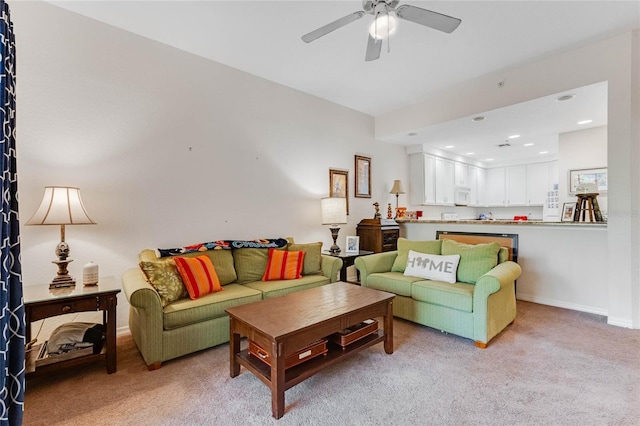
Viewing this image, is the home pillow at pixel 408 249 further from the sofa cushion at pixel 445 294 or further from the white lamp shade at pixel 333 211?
the white lamp shade at pixel 333 211

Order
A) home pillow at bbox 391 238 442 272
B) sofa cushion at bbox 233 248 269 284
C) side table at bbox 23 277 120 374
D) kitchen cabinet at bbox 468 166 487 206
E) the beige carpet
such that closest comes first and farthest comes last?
the beige carpet < side table at bbox 23 277 120 374 < sofa cushion at bbox 233 248 269 284 < home pillow at bbox 391 238 442 272 < kitchen cabinet at bbox 468 166 487 206

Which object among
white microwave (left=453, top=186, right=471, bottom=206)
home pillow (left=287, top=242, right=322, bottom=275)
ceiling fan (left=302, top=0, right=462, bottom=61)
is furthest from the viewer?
white microwave (left=453, top=186, right=471, bottom=206)

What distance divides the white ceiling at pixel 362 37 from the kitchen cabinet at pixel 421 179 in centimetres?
170

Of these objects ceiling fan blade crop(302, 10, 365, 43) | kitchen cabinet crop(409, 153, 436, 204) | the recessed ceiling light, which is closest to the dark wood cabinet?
kitchen cabinet crop(409, 153, 436, 204)

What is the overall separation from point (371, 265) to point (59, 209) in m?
2.82

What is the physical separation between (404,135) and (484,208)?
170 inches

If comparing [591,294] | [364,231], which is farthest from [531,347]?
[364,231]

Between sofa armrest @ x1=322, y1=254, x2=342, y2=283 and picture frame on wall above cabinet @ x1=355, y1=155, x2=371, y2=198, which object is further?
picture frame on wall above cabinet @ x1=355, y1=155, x2=371, y2=198

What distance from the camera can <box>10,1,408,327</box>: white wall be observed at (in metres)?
2.42

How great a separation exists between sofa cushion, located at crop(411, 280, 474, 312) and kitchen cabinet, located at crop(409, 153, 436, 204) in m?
3.06

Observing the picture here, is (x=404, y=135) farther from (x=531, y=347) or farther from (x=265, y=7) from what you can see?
(x=531, y=347)

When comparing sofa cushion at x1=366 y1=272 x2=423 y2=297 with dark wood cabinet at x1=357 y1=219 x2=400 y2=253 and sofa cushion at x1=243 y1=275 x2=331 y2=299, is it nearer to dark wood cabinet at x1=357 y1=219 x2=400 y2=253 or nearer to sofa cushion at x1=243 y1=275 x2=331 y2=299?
sofa cushion at x1=243 y1=275 x2=331 y2=299

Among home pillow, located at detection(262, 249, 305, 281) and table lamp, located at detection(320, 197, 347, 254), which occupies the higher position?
table lamp, located at detection(320, 197, 347, 254)

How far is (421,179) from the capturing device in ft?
18.5
